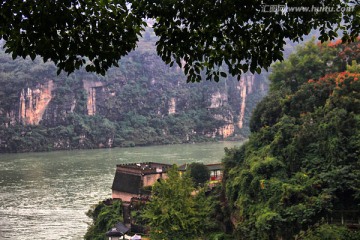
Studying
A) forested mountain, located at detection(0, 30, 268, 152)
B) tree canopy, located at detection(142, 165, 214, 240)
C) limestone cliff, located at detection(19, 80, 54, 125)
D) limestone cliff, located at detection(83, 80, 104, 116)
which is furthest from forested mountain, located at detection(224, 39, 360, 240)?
limestone cliff, located at detection(83, 80, 104, 116)

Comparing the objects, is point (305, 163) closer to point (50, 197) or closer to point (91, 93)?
point (50, 197)

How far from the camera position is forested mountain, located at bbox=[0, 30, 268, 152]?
300 feet

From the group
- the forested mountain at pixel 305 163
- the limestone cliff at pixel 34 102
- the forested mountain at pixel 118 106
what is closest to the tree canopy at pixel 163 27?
the forested mountain at pixel 305 163

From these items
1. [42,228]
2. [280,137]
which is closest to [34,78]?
[42,228]

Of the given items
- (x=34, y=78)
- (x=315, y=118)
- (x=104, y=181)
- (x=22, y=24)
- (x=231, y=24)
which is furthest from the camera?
(x=34, y=78)

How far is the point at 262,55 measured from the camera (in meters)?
4.91

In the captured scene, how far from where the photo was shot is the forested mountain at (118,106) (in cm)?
9144

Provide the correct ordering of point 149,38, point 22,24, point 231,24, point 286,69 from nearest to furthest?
point 22,24 → point 231,24 → point 286,69 → point 149,38

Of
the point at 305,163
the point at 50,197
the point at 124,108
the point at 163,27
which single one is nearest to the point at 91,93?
the point at 124,108

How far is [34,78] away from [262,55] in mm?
92895

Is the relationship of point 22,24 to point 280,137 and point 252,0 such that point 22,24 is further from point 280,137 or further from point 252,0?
point 280,137

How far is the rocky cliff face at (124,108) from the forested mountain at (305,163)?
227ft

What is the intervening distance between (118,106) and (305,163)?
93.3 meters

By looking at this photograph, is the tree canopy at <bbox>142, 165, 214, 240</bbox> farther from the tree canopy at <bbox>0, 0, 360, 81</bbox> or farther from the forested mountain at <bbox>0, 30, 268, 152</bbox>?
the forested mountain at <bbox>0, 30, 268, 152</bbox>
